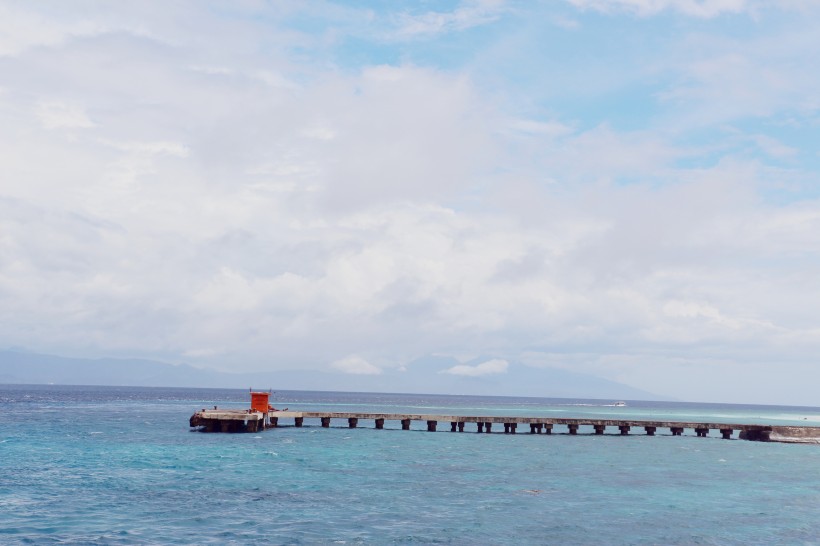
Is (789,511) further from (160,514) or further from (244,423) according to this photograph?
(244,423)

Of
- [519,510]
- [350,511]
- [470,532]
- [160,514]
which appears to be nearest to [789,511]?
[519,510]

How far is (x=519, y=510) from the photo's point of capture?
3069 cm

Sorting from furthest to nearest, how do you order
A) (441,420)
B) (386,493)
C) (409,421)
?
1. (409,421)
2. (441,420)
3. (386,493)

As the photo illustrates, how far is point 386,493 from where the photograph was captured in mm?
33875

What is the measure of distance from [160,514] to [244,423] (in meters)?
37.2

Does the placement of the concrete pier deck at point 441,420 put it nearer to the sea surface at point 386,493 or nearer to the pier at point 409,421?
the pier at point 409,421

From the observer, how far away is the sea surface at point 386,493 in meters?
26.0

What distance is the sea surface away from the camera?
26047mm

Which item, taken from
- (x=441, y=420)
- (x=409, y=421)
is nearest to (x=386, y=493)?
(x=441, y=420)

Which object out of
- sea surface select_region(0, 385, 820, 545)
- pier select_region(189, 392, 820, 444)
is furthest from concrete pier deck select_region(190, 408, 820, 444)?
sea surface select_region(0, 385, 820, 545)

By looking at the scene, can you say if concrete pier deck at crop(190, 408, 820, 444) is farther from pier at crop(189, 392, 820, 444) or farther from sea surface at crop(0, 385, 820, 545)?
sea surface at crop(0, 385, 820, 545)

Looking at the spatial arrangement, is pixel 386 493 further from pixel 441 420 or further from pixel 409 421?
pixel 409 421

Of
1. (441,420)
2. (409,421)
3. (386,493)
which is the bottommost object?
(386,493)

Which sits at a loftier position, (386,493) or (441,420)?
(441,420)
